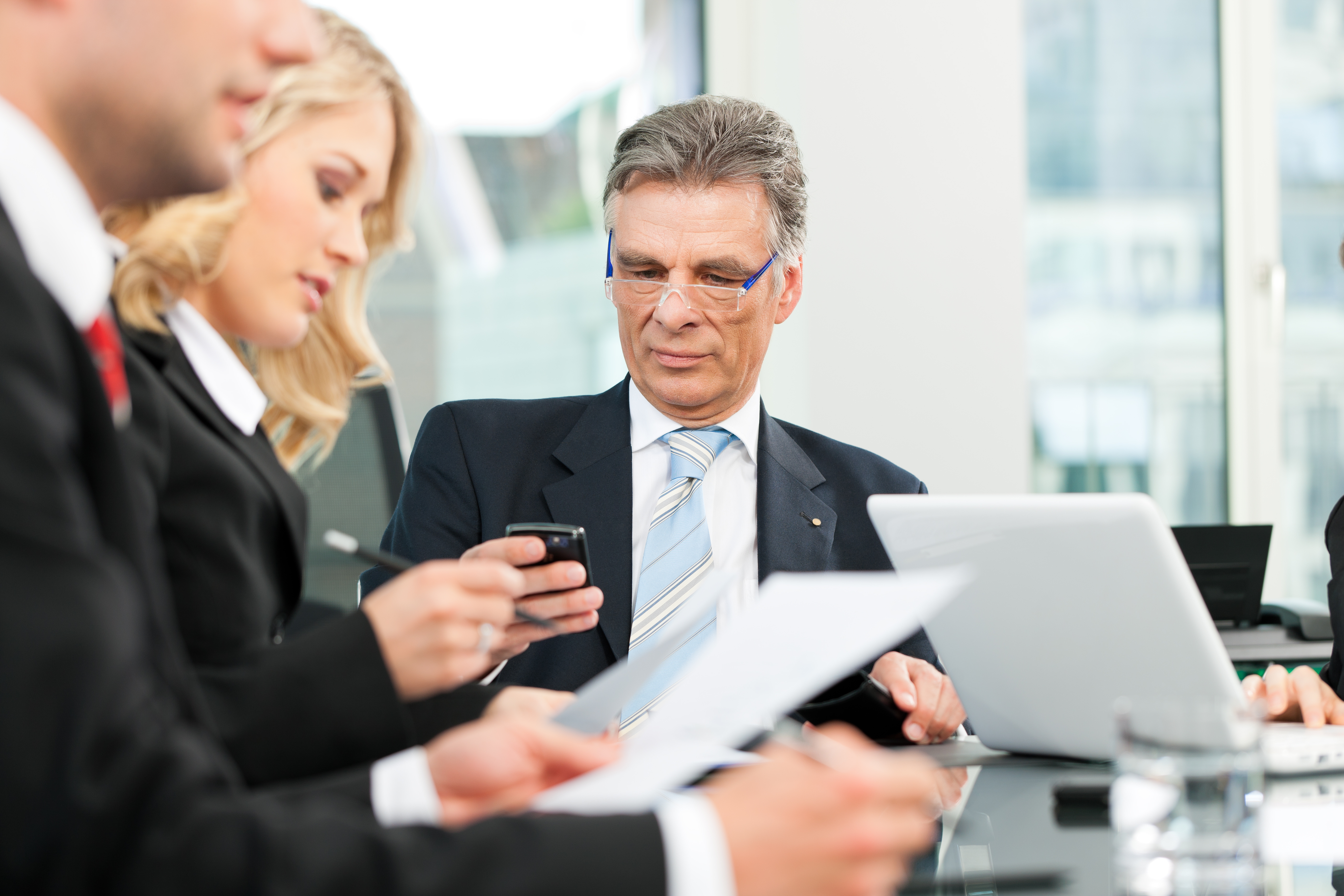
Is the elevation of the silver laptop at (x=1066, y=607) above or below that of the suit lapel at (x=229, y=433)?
below

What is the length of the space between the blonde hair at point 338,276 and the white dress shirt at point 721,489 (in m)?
0.47

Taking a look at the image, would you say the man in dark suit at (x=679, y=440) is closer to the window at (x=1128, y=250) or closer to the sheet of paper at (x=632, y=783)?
the sheet of paper at (x=632, y=783)

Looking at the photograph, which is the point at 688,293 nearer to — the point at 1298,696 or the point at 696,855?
the point at 1298,696

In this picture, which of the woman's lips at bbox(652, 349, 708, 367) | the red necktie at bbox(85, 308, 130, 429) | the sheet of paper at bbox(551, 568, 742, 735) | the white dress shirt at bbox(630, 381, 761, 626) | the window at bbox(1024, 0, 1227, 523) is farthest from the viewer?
the window at bbox(1024, 0, 1227, 523)

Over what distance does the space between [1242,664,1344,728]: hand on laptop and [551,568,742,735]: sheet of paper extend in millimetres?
831

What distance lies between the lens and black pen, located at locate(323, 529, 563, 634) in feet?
3.77

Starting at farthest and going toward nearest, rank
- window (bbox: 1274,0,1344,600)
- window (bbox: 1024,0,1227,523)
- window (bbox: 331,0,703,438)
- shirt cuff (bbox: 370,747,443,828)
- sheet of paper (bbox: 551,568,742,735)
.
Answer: window (bbox: 1274,0,1344,600) < window (bbox: 1024,0,1227,523) < window (bbox: 331,0,703,438) < sheet of paper (bbox: 551,568,742,735) < shirt cuff (bbox: 370,747,443,828)

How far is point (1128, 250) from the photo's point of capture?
3820mm

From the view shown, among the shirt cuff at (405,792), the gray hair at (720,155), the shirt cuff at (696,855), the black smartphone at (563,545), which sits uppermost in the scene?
the gray hair at (720,155)

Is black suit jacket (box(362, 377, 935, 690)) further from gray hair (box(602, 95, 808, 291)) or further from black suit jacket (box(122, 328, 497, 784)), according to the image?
black suit jacket (box(122, 328, 497, 784))

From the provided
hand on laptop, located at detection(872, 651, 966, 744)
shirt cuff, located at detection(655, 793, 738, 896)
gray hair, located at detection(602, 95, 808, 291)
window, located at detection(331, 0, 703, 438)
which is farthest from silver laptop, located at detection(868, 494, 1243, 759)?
window, located at detection(331, 0, 703, 438)

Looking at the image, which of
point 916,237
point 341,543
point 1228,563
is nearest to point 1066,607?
point 341,543

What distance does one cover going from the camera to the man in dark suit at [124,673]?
1.93 ft

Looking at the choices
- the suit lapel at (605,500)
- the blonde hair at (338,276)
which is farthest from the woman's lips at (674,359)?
the blonde hair at (338,276)
